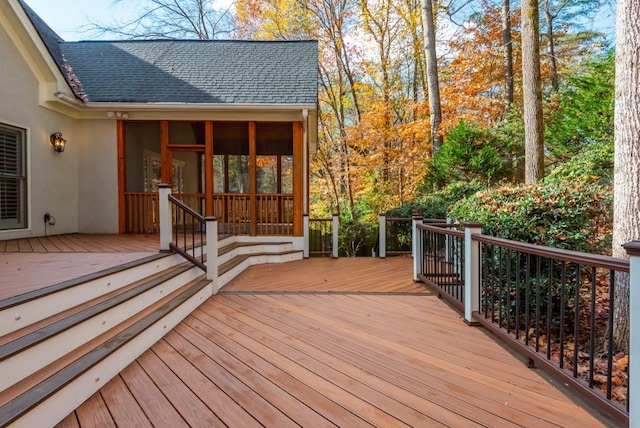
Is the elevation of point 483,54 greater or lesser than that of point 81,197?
greater

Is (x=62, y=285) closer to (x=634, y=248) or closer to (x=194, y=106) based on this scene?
(x=634, y=248)

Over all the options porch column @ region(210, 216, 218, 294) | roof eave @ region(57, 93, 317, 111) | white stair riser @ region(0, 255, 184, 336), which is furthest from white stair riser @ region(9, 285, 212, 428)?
roof eave @ region(57, 93, 317, 111)

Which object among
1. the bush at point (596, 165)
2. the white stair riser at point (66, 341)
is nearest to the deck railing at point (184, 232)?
the white stair riser at point (66, 341)

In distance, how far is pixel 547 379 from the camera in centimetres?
226

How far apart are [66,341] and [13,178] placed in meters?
4.90

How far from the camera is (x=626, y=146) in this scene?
3068 millimetres

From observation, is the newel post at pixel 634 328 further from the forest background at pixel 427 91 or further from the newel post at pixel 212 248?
the newel post at pixel 212 248

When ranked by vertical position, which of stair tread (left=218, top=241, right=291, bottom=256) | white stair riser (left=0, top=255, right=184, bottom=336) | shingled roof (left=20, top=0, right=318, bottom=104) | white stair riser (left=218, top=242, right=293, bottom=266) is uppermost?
shingled roof (left=20, top=0, right=318, bottom=104)

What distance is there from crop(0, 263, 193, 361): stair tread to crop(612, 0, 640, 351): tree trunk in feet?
14.7

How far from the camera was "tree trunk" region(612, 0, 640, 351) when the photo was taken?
2.97m

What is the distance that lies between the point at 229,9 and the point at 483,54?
11.1 metres

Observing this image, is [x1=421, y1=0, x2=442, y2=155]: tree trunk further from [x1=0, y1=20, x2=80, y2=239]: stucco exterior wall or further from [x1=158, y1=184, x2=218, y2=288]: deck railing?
[x1=0, y1=20, x2=80, y2=239]: stucco exterior wall

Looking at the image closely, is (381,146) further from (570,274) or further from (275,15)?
(570,274)

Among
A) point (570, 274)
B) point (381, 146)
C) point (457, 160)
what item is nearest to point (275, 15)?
point (381, 146)
